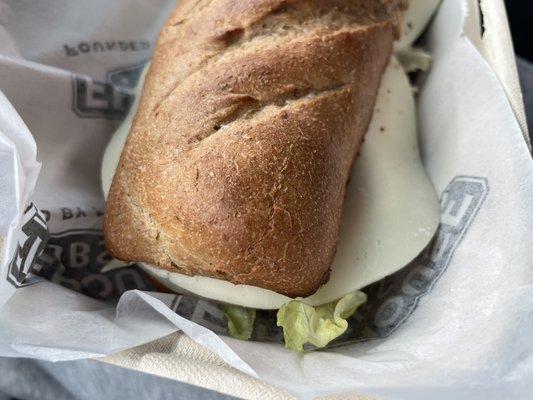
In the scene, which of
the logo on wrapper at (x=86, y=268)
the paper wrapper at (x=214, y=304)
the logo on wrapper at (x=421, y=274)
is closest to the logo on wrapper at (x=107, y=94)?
the paper wrapper at (x=214, y=304)

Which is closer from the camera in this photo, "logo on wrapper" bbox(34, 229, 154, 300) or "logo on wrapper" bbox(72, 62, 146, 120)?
"logo on wrapper" bbox(34, 229, 154, 300)

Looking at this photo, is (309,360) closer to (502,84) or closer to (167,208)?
(167,208)

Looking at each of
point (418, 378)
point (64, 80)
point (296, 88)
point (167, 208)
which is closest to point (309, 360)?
point (418, 378)

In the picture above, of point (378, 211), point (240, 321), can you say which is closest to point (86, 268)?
point (240, 321)

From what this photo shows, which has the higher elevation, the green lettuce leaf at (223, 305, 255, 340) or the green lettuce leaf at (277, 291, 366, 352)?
the green lettuce leaf at (277, 291, 366, 352)

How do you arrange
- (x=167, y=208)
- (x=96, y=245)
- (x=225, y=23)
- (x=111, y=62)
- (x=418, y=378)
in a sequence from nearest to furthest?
(x=418, y=378) → (x=167, y=208) → (x=225, y=23) → (x=96, y=245) → (x=111, y=62)

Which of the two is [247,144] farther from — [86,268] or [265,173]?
[86,268]

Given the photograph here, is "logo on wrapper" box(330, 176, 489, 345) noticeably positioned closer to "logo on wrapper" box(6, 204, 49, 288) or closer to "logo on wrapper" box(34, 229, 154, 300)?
"logo on wrapper" box(34, 229, 154, 300)

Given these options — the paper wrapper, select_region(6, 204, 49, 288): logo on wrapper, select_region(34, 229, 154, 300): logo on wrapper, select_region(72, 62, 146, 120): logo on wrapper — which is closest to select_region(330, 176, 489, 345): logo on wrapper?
the paper wrapper

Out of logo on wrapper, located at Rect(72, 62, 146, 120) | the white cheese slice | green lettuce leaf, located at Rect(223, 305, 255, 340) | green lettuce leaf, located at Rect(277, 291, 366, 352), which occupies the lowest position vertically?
green lettuce leaf, located at Rect(223, 305, 255, 340)
